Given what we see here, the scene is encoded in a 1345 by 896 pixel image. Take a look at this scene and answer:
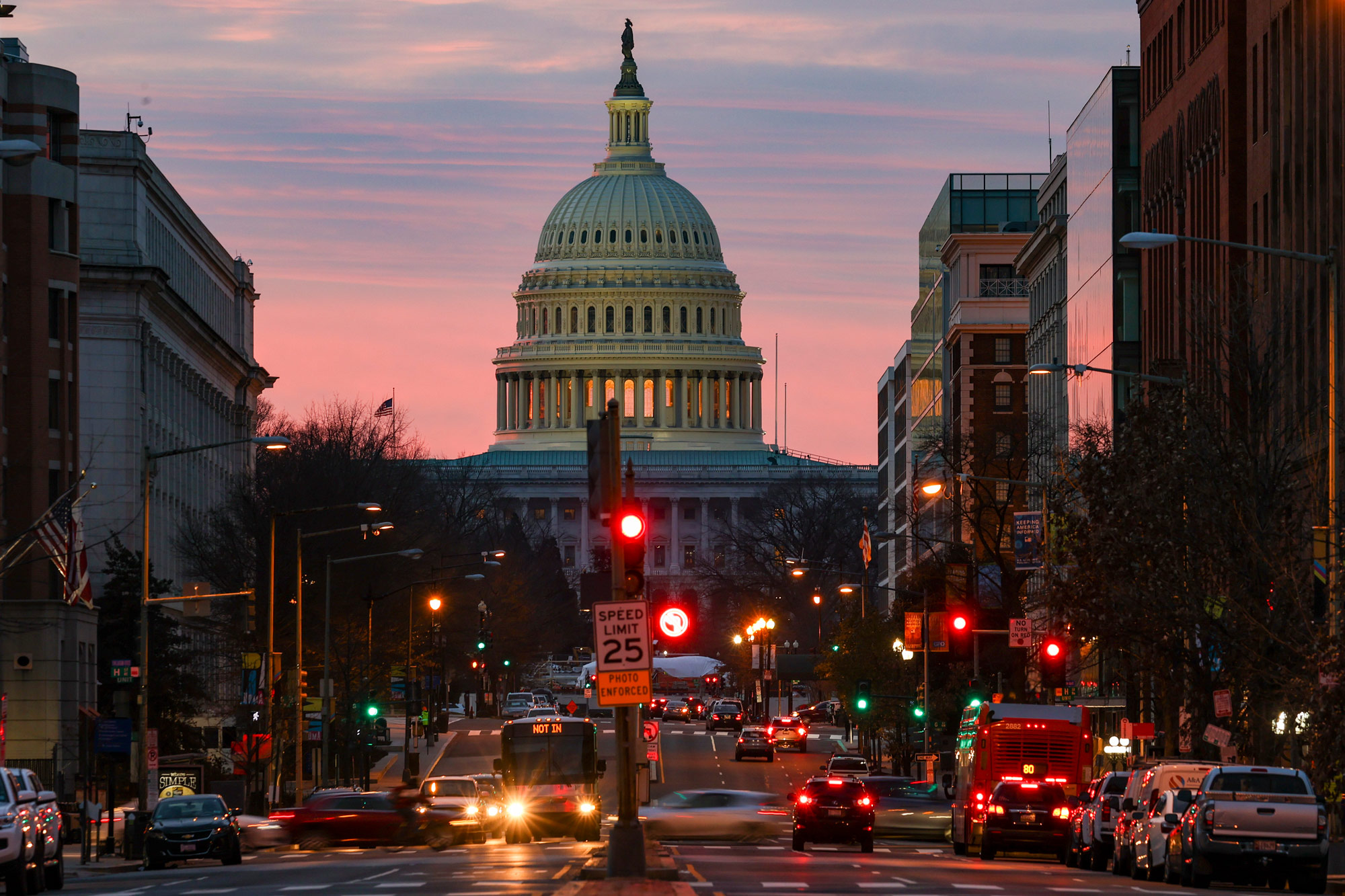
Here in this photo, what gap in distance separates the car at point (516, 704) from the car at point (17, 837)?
88490mm

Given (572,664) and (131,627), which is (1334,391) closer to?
(131,627)

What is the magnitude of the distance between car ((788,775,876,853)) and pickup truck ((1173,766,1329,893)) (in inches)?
618

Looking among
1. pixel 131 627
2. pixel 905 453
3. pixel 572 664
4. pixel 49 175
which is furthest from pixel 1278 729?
pixel 572 664

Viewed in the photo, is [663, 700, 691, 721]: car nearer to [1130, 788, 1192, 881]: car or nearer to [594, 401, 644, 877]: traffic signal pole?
[1130, 788, 1192, 881]: car

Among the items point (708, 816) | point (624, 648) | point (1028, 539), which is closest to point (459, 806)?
point (708, 816)

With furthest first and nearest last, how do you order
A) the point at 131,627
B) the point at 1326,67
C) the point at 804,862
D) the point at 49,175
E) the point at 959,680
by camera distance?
1. the point at 959,680
2. the point at 131,627
3. the point at 49,175
4. the point at 1326,67
5. the point at 804,862

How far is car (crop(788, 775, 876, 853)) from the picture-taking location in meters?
49.7

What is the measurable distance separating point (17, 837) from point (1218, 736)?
22.6 metres

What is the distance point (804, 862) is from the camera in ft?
138

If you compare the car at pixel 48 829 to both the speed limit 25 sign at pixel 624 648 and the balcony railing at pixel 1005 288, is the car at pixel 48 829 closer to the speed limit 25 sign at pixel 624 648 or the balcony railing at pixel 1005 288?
the speed limit 25 sign at pixel 624 648

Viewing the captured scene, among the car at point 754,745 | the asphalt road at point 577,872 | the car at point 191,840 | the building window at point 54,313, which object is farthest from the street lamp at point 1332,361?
the car at point 754,745

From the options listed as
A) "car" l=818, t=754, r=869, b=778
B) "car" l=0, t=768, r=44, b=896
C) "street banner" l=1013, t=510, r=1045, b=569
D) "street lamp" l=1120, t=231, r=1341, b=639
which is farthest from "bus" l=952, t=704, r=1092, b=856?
"car" l=818, t=754, r=869, b=778

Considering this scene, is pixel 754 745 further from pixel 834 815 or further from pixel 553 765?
pixel 834 815

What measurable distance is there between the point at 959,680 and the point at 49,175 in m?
40.1
